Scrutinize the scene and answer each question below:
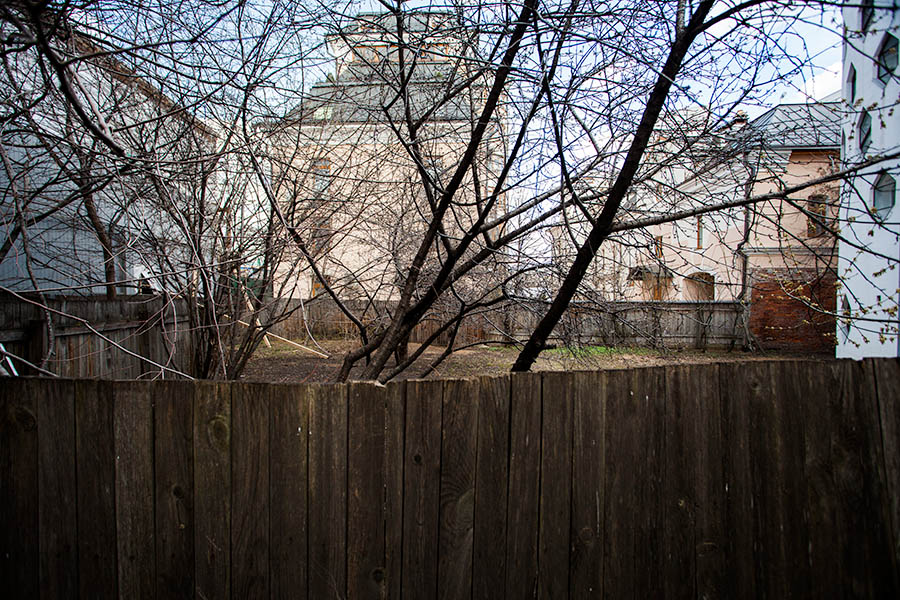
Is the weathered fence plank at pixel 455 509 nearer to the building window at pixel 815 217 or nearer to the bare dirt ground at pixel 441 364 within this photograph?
the building window at pixel 815 217

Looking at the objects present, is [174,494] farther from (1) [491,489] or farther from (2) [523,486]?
(2) [523,486]

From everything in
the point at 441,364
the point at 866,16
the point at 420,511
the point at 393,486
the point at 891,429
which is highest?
the point at 866,16

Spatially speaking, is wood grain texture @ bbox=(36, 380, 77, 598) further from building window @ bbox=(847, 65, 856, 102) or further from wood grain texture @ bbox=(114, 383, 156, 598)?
building window @ bbox=(847, 65, 856, 102)

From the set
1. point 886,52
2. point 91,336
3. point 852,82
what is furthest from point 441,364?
point 886,52

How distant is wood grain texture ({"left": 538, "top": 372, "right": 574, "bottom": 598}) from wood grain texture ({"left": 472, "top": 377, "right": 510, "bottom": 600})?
0.16 metres

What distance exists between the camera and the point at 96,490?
1888 millimetres

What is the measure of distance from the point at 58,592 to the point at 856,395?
332 centimetres

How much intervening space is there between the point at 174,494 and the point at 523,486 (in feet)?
4.53

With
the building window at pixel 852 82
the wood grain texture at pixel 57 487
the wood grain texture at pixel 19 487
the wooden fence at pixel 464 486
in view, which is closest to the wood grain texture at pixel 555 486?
the wooden fence at pixel 464 486

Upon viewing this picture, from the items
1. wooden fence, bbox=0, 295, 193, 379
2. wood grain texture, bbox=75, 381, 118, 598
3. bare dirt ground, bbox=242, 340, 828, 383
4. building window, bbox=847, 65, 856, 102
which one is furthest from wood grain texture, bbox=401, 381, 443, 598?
building window, bbox=847, 65, 856, 102

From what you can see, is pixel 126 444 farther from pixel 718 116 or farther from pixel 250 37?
pixel 718 116

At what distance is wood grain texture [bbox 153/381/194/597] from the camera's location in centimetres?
187

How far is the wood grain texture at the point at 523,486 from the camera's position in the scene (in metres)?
1.88

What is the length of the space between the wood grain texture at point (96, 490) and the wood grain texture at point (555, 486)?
1.71 m
